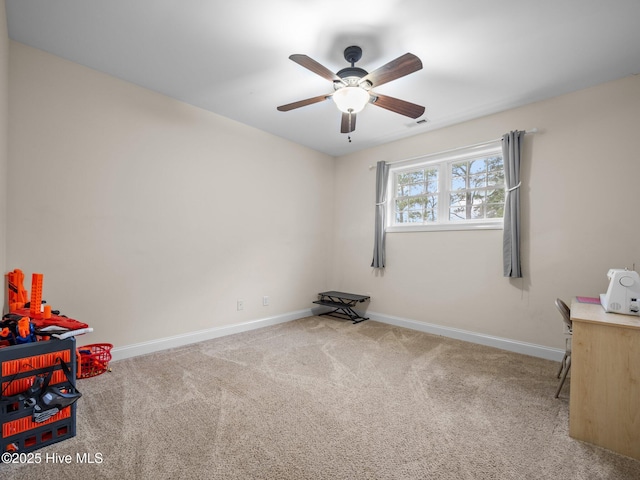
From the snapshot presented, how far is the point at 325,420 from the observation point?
73.5 inches

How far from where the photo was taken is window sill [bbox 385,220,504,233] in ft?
11.0

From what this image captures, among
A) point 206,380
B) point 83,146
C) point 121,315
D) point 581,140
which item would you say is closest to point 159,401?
point 206,380

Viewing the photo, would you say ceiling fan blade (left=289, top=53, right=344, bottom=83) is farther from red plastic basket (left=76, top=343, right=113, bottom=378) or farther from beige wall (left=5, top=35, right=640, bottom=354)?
red plastic basket (left=76, top=343, right=113, bottom=378)

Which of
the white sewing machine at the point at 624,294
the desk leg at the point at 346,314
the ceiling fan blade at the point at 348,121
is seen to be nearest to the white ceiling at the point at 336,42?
the ceiling fan blade at the point at 348,121

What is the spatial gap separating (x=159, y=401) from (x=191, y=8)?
104 inches

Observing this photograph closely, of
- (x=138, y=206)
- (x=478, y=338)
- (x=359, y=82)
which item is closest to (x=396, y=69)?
(x=359, y=82)

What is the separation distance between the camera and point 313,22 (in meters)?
2.04

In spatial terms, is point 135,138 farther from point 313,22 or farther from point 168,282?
point 313,22

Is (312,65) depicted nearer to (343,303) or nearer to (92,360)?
(92,360)

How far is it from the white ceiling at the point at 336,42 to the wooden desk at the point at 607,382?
1971 mm

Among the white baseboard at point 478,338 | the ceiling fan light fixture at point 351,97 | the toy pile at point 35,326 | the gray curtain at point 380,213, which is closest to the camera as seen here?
the toy pile at point 35,326

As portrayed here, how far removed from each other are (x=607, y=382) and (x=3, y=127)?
418cm

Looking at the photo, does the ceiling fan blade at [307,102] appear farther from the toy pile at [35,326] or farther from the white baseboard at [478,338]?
the white baseboard at [478,338]

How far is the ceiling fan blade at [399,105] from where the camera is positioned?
2.36m
